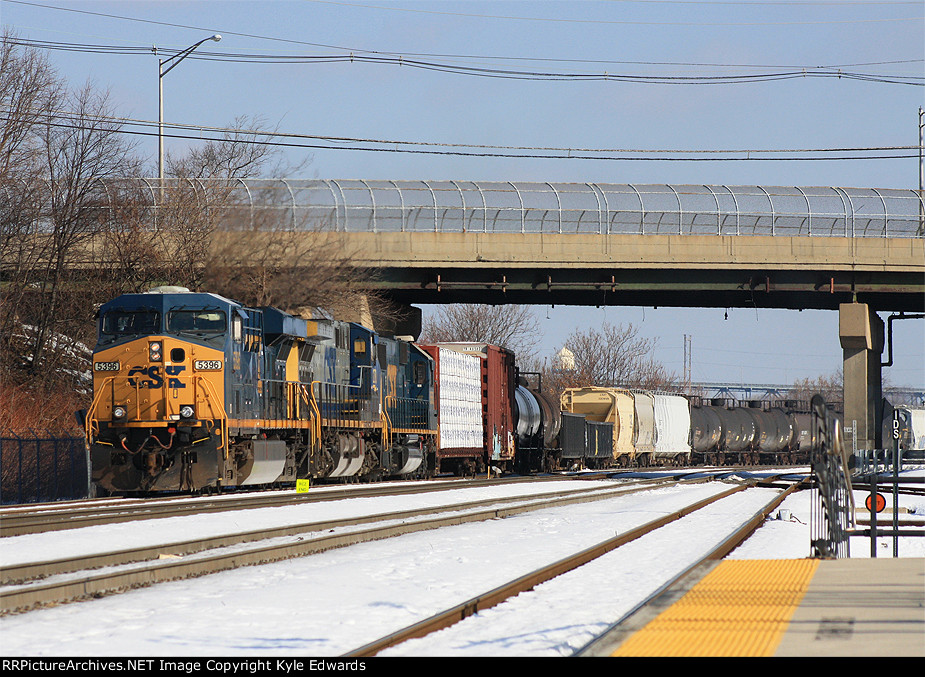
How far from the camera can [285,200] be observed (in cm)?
3716

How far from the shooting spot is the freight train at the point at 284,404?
21906 mm

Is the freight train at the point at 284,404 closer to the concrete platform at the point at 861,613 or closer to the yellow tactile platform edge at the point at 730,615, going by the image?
the yellow tactile platform edge at the point at 730,615

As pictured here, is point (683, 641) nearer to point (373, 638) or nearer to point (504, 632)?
point (504, 632)

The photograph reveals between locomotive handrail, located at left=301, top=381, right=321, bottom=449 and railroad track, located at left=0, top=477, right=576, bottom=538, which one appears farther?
locomotive handrail, located at left=301, top=381, right=321, bottom=449

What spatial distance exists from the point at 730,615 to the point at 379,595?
3.18m

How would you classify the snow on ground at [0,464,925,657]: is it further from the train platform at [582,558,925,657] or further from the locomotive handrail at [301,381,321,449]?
the locomotive handrail at [301,381,321,449]

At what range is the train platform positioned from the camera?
6.31 m

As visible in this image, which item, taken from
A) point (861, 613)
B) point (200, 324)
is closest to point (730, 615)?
point (861, 613)

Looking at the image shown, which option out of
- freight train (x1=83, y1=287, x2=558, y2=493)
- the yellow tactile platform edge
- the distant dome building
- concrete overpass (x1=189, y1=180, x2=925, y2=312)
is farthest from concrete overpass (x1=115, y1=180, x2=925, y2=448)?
the distant dome building

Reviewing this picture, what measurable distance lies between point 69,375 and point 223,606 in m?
27.0

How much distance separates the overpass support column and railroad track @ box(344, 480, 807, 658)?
87.3 feet

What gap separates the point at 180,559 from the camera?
1141 centimetres

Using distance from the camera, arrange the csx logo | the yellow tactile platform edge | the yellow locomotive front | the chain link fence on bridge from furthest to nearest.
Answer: the chain link fence on bridge, the csx logo, the yellow locomotive front, the yellow tactile platform edge
